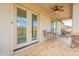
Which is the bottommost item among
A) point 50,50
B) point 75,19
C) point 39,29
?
point 50,50

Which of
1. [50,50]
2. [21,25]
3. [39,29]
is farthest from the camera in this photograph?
[39,29]

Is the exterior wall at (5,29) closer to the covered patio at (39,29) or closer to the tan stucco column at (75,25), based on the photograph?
the covered patio at (39,29)

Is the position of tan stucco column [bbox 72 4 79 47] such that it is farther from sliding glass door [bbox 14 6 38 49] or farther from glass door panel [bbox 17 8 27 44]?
glass door panel [bbox 17 8 27 44]

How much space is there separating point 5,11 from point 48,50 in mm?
1380

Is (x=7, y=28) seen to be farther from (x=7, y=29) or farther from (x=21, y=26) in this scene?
(x=21, y=26)

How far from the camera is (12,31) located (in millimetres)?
2217

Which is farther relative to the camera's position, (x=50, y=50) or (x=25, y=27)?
(x=50, y=50)

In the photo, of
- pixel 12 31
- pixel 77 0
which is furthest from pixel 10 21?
pixel 77 0

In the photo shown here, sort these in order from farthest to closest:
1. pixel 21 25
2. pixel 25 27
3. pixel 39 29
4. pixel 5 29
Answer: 1. pixel 39 29
2. pixel 25 27
3. pixel 21 25
4. pixel 5 29

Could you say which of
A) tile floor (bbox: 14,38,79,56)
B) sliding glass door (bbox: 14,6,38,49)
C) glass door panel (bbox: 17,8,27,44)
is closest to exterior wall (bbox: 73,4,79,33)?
tile floor (bbox: 14,38,79,56)

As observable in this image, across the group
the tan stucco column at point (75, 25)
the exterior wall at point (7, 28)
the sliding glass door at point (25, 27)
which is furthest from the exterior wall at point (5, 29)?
the tan stucco column at point (75, 25)

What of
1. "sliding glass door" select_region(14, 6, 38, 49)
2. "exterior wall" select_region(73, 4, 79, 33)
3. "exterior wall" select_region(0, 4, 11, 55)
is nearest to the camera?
"exterior wall" select_region(0, 4, 11, 55)

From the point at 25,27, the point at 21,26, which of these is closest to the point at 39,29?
the point at 25,27

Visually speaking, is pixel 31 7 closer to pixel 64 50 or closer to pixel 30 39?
pixel 30 39
